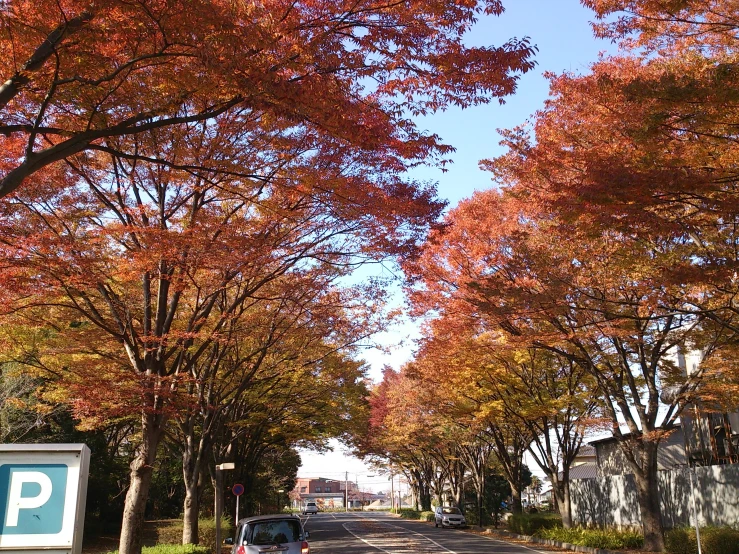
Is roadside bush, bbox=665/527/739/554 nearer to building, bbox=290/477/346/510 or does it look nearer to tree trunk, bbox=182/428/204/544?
tree trunk, bbox=182/428/204/544

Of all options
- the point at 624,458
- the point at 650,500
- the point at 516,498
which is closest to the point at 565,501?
the point at 516,498

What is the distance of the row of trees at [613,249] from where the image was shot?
28.5 feet

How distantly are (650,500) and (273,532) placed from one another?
1104 centimetres

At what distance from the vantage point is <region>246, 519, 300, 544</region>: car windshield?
1171cm

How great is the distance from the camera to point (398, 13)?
6770 mm

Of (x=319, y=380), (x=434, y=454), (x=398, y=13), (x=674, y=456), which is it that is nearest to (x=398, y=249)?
(x=398, y=13)

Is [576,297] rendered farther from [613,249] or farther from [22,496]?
[22,496]

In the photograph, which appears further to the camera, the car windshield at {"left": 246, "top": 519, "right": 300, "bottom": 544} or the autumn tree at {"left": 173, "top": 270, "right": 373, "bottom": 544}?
the autumn tree at {"left": 173, "top": 270, "right": 373, "bottom": 544}

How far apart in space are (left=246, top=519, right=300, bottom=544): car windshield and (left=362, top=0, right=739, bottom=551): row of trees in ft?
19.5

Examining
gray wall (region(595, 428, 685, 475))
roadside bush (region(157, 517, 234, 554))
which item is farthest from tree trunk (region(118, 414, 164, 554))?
gray wall (region(595, 428, 685, 475))

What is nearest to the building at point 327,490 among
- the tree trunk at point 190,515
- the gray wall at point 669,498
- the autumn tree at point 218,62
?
the gray wall at point 669,498

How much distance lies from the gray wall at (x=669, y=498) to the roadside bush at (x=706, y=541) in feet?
8.44

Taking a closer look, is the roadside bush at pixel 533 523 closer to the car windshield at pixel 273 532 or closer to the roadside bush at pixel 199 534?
the roadside bush at pixel 199 534

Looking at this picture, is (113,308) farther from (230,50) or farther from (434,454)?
(434,454)
